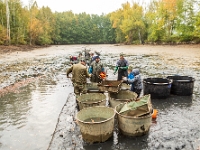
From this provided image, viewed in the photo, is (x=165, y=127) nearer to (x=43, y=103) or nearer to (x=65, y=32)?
(x=43, y=103)

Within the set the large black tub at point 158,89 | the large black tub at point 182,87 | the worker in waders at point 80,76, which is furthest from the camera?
the large black tub at point 182,87

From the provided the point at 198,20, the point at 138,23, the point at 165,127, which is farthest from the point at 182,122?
the point at 138,23

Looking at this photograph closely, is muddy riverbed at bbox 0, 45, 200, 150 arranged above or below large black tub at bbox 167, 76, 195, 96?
below

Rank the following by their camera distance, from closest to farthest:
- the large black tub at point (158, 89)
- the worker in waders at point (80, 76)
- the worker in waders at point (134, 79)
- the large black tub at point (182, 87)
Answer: the worker in waders at point (80, 76) → the worker in waders at point (134, 79) → the large black tub at point (158, 89) → the large black tub at point (182, 87)

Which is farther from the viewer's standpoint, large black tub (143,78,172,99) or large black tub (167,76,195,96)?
large black tub (167,76,195,96)

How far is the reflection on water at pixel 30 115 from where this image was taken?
636 centimetres

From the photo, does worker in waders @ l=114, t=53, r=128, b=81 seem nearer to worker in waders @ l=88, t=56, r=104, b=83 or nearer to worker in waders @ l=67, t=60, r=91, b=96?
worker in waders @ l=88, t=56, r=104, b=83

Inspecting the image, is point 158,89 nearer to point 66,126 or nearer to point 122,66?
point 122,66

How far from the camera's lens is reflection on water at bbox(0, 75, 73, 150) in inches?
250

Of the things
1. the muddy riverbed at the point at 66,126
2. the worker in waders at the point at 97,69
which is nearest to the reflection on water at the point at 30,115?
the muddy riverbed at the point at 66,126

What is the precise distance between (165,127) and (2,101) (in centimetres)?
802

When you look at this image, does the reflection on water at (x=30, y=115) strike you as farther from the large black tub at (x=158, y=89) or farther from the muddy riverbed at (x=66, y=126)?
the large black tub at (x=158, y=89)

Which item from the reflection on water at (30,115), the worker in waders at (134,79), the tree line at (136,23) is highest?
the tree line at (136,23)

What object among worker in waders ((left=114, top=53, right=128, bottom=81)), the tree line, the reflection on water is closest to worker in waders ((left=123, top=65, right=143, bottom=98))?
worker in waders ((left=114, top=53, right=128, bottom=81))
